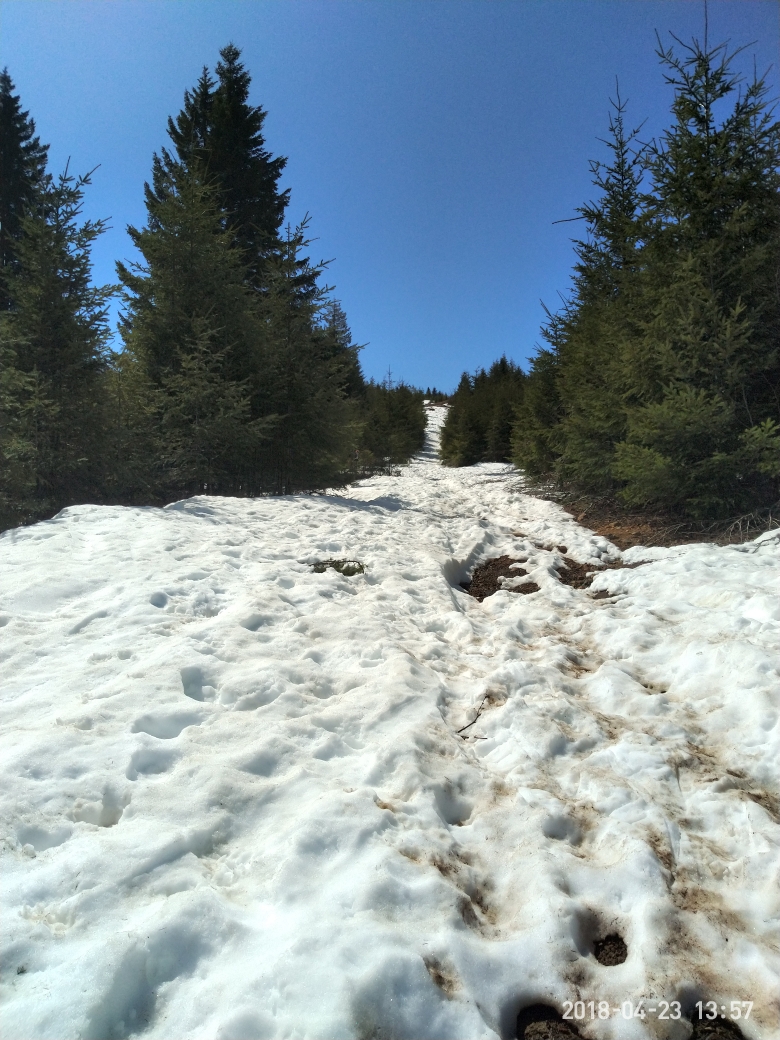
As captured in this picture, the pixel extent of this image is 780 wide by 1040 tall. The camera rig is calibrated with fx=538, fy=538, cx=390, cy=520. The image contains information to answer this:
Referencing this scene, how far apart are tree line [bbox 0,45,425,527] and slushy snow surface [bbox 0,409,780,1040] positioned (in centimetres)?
447

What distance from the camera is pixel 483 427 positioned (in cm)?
3369

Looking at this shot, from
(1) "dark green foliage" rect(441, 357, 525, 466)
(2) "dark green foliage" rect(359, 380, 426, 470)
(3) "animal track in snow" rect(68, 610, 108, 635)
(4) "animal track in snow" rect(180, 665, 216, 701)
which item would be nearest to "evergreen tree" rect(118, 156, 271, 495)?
(2) "dark green foliage" rect(359, 380, 426, 470)

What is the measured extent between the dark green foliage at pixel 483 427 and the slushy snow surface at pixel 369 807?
976 inches

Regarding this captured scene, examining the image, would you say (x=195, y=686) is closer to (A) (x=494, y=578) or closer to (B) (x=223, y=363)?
(A) (x=494, y=578)

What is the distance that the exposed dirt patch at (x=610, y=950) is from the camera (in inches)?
76.8

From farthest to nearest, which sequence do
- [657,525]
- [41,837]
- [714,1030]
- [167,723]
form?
[657,525], [167,723], [41,837], [714,1030]

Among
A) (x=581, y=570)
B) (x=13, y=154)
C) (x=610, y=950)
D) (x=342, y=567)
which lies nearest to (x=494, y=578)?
(x=581, y=570)

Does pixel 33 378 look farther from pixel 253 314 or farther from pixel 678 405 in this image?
pixel 678 405

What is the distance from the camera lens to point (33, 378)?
27.3 feet

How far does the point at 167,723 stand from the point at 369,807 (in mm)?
1267

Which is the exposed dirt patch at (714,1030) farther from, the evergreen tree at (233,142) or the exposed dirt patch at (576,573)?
the evergreen tree at (233,142)

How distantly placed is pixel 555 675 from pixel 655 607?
5.50 feet

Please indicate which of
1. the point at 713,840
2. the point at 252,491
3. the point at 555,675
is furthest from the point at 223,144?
the point at 713,840

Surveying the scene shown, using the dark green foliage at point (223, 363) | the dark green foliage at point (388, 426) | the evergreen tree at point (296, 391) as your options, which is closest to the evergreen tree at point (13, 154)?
the dark green foliage at point (223, 363)
